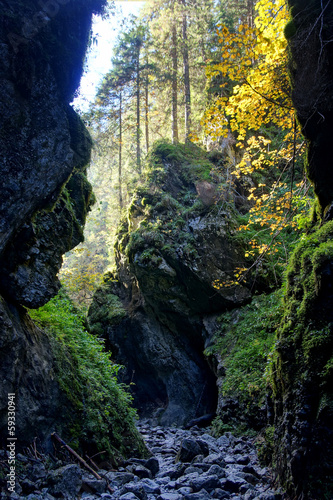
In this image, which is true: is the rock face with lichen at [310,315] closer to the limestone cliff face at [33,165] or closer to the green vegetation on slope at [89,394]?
the green vegetation on slope at [89,394]

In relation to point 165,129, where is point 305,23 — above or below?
below

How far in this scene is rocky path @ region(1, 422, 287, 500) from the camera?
3731 mm

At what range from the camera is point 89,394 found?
227 inches

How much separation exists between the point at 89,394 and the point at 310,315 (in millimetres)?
4345

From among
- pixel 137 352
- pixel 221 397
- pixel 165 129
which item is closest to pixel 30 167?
pixel 221 397

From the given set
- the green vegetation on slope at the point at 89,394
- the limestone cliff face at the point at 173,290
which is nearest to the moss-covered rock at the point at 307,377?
the green vegetation on slope at the point at 89,394

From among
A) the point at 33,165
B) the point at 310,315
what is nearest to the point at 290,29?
the point at 310,315

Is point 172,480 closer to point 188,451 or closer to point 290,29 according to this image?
point 188,451

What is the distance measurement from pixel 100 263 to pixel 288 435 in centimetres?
2775

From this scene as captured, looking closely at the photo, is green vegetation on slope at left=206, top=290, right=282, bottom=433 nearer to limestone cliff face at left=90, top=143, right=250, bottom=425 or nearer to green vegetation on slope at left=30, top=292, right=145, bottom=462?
limestone cliff face at left=90, top=143, right=250, bottom=425

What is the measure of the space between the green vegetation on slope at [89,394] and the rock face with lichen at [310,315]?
305 centimetres

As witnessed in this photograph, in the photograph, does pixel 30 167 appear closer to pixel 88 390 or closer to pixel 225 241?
pixel 88 390

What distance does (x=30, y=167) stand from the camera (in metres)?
4.88

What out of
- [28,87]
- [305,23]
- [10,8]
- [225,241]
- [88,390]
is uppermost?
[10,8]
